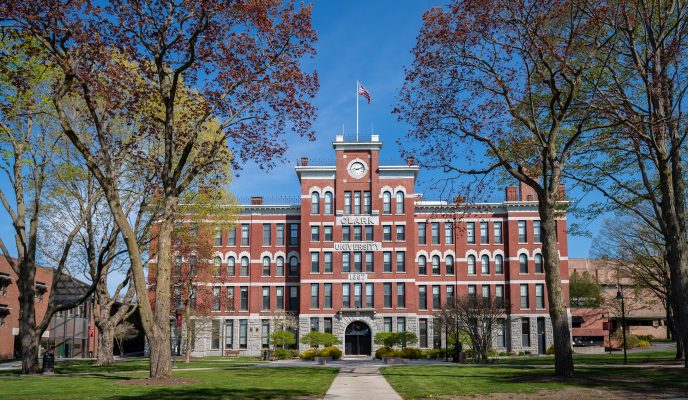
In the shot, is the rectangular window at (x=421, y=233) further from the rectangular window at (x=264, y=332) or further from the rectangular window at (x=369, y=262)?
the rectangular window at (x=264, y=332)

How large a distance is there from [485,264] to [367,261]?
11.8 metres

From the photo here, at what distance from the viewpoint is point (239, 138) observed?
22609 millimetres

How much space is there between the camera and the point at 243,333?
207 ft

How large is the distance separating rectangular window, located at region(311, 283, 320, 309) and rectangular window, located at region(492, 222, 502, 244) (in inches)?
705

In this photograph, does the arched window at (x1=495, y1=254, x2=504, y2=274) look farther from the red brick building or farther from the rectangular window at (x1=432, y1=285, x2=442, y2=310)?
the rectangular window at (x1=432, y1=285, x2=442, y2=310)

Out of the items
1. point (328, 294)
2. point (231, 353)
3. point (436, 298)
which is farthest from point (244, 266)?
point (436, 298)

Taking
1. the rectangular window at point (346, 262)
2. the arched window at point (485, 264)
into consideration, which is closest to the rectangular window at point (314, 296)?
the rectangular window at point (346, 262)

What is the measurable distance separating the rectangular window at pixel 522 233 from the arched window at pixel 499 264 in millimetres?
2437

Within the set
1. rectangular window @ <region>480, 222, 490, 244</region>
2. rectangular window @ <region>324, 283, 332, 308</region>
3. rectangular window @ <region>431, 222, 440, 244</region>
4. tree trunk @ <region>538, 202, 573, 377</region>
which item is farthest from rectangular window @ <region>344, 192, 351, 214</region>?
tree trunk @ <region>538, 202, 573, 377</region>

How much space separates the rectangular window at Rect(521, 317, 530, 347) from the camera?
61.8 meters

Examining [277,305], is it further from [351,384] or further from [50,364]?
[351,384]

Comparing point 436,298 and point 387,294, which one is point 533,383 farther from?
point 436,298

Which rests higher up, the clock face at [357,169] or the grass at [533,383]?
the clock face at [357,169]

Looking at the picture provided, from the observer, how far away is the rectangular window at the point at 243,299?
63469mm
